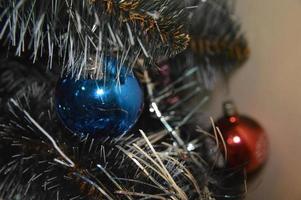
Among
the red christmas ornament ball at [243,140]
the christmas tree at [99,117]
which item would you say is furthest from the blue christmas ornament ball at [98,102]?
the red christmas ornament ball at [243,140]

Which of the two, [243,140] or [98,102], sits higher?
[98,102]

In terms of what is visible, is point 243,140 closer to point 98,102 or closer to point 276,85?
point 276,85

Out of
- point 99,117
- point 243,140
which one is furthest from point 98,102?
point 243,140

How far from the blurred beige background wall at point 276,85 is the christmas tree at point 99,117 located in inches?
3.9

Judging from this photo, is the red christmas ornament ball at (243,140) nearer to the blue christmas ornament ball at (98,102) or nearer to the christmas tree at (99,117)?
the christmas tree at (99,117)

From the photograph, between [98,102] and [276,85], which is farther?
[276,85]

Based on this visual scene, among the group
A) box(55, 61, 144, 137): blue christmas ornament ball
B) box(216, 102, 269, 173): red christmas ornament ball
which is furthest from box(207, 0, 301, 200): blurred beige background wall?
box(55, 61, 144, 137): blue christmas ornament ball

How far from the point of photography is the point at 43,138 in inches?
17.9

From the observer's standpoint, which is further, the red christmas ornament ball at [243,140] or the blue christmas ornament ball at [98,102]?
the red christmas ornament ball at [243,140]

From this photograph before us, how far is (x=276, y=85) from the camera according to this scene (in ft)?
2.09

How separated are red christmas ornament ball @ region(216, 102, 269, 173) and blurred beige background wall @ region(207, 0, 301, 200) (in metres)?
0.04

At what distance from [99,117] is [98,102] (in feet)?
0.05

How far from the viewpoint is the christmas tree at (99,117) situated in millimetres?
379

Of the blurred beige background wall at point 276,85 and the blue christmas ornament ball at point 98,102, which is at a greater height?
the blue christmas ornament ball at point 98,102
